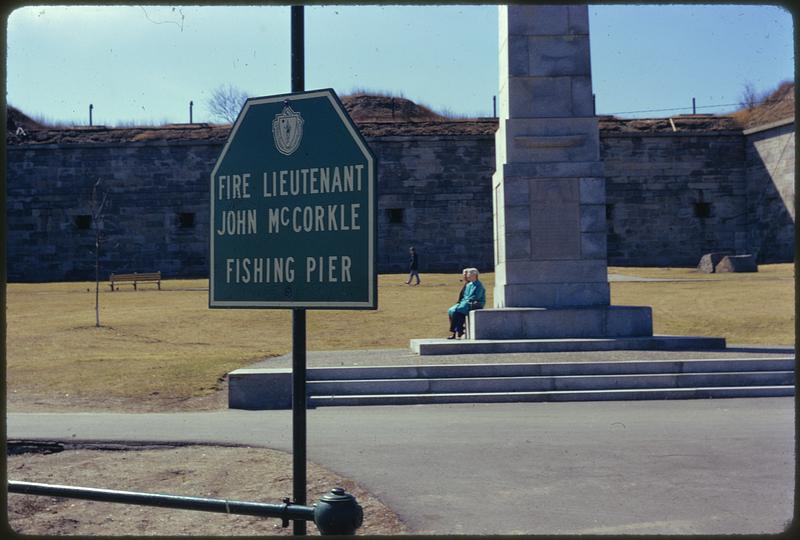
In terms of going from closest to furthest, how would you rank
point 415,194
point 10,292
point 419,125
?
point 10,292, point 415,194, point 419,125

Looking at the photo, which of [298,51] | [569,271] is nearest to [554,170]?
[569,271]

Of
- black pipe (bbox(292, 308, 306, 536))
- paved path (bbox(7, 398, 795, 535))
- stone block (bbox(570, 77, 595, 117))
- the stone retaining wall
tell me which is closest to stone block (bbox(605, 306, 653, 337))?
stone block (bbox(570, 77, 595, 117))

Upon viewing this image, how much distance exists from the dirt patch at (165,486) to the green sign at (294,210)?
220 cm

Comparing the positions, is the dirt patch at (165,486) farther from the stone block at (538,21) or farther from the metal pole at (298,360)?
the stone block at (538,21)

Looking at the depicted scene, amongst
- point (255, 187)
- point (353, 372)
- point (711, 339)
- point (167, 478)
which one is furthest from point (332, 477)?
point (711, 339)

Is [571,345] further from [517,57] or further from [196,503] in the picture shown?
[196,503]

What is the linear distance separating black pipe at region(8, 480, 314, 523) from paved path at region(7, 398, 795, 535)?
6.12 feet

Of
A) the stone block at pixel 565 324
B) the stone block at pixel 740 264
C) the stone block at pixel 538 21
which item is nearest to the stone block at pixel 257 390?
the stone block at pixel 565 324

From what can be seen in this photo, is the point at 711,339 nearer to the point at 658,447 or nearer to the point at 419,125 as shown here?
the point at 658,447

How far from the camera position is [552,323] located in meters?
14.2

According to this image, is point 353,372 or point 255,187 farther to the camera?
point 353,372

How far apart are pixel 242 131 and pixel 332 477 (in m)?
3.55

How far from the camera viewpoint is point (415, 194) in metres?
39.8

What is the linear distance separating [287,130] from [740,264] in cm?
3036
